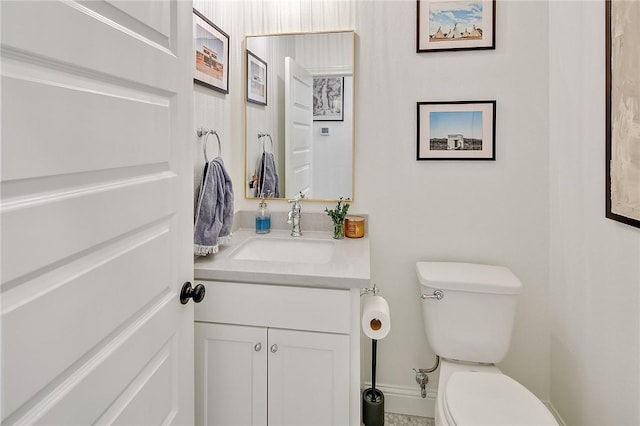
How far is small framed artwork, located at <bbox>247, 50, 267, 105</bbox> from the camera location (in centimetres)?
202

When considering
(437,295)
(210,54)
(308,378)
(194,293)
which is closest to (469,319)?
(437,295)

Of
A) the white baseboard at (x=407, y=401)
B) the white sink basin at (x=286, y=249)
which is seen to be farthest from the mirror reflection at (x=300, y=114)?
the white baseboard at (x=407, y=401)

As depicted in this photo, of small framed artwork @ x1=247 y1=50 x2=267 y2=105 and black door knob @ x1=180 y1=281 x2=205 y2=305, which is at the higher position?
small framed artwork @ x1=247 y1=50 x2=267 y2=105

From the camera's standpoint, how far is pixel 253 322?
55.6 inches

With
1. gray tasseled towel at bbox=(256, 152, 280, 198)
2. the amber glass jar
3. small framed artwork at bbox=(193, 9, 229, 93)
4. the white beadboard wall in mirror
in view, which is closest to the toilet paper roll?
the amber glass jar

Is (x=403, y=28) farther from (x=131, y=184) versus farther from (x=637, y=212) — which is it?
(x=131, y=184)

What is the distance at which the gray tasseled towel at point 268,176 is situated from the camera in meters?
2.04

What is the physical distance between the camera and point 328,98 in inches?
76.2

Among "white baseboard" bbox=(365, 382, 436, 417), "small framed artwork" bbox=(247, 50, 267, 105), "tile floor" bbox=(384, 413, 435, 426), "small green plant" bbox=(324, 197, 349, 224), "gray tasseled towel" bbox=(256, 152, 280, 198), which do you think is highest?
"small framed artwork" bbox=(247, 50, 267, 105)

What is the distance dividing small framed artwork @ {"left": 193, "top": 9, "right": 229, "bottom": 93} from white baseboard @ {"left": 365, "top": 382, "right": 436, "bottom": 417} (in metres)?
1.65

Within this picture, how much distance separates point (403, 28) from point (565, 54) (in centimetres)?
70

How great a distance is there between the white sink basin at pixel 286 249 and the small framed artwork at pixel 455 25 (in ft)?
3.37

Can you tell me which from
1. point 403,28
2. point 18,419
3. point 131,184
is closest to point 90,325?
point 18,419

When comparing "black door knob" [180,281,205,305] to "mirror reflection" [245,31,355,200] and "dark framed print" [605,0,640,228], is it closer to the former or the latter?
Result: "mirror reflection" [245,31,355,200]
